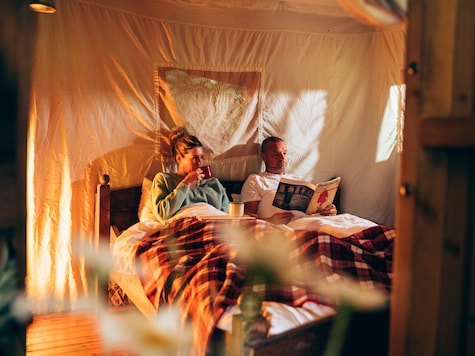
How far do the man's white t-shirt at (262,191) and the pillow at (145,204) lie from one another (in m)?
0.61

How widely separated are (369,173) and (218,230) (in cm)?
174

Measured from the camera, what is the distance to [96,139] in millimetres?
2984

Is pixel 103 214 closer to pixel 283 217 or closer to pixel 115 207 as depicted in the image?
pixel 115 207

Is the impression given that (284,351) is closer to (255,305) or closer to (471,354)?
(255,305)

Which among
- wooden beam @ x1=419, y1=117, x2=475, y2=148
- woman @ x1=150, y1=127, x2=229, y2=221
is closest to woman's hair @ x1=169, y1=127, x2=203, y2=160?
woman @ x1=150, y1=127, x2=229, y2=221

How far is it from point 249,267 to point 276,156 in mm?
1626

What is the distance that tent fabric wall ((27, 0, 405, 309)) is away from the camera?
2861 millimetres

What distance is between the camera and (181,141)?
119 inches

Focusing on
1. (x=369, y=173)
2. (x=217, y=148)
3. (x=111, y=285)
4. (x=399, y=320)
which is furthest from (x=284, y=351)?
(x=369, y=173)

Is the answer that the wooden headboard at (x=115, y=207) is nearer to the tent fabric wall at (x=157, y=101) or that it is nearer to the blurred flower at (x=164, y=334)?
the tent fabric wall at (x=157, y=101)

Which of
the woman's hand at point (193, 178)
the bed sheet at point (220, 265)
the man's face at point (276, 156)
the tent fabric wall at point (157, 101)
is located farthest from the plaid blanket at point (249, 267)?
the man's face at point (276, 156)

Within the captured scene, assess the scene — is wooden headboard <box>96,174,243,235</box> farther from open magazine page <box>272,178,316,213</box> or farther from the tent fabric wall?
open magazine page <box>272,178,316,213</box>

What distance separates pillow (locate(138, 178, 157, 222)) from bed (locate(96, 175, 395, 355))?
226mm

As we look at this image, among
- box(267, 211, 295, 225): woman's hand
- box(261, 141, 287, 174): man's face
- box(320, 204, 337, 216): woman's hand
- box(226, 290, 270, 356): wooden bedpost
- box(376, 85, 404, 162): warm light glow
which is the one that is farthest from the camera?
box(376, 85, 404, 162): warm light glow
